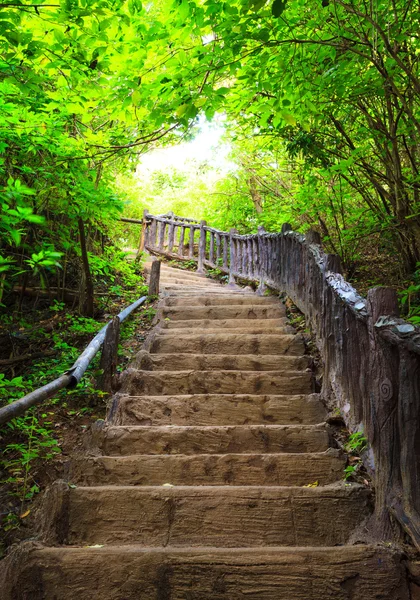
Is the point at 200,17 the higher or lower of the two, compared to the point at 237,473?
higher

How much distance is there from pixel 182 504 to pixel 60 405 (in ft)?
6.30

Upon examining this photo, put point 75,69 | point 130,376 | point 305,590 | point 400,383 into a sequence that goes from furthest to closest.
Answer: point 130,376
point 75,69
point 400,383
point 305,590

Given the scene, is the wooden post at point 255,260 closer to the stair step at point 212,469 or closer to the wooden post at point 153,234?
the stair step at point 212,469

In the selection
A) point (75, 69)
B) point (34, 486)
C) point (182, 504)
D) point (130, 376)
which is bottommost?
point (34, 486)

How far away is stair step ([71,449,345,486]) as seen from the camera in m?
2.48

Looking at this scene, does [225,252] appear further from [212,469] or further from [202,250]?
[212,469]

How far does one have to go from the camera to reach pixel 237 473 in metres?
2.51

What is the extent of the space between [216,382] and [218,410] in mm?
418

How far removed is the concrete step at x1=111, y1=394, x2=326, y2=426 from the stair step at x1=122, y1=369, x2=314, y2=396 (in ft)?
0.85

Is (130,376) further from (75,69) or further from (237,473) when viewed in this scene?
(75,69)

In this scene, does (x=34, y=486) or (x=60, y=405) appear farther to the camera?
(x=60, y=405)

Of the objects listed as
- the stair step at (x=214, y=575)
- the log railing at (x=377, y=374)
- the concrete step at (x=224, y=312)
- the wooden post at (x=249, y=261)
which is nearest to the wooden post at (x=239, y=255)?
the wooden post at (x=249, y=261)

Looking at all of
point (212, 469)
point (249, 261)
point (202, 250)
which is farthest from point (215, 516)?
point (202, 250)

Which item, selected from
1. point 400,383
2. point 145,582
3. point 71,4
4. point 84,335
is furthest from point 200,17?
point 84,335
